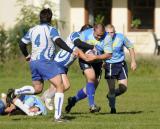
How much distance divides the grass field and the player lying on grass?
0.74ft

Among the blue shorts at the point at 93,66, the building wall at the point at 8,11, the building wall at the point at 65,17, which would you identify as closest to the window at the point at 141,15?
the building wall at the point at 65,17

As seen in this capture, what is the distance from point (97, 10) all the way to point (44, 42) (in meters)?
21.8

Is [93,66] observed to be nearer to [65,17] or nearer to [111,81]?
[111,81]

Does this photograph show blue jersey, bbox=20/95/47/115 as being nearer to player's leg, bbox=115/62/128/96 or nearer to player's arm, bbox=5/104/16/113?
player's arm, bbox=5/104/16/113

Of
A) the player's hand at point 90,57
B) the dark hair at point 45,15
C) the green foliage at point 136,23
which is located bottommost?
the green foliage at point 136,23

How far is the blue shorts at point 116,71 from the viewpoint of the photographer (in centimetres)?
1580

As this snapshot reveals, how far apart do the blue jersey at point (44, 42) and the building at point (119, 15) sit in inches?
790

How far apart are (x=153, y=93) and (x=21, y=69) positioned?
741 cm

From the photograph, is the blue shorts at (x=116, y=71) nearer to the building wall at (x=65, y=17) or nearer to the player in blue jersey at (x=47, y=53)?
the player in blue jersey at (x=47, y=53)

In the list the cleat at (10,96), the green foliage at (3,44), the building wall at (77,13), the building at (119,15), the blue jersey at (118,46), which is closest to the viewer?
the cleat at (10,96)

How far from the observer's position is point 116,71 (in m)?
15.8

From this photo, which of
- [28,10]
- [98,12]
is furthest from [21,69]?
[98,12]

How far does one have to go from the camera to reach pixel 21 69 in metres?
27.4

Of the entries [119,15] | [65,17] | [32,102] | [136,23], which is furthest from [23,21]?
[32,102]
